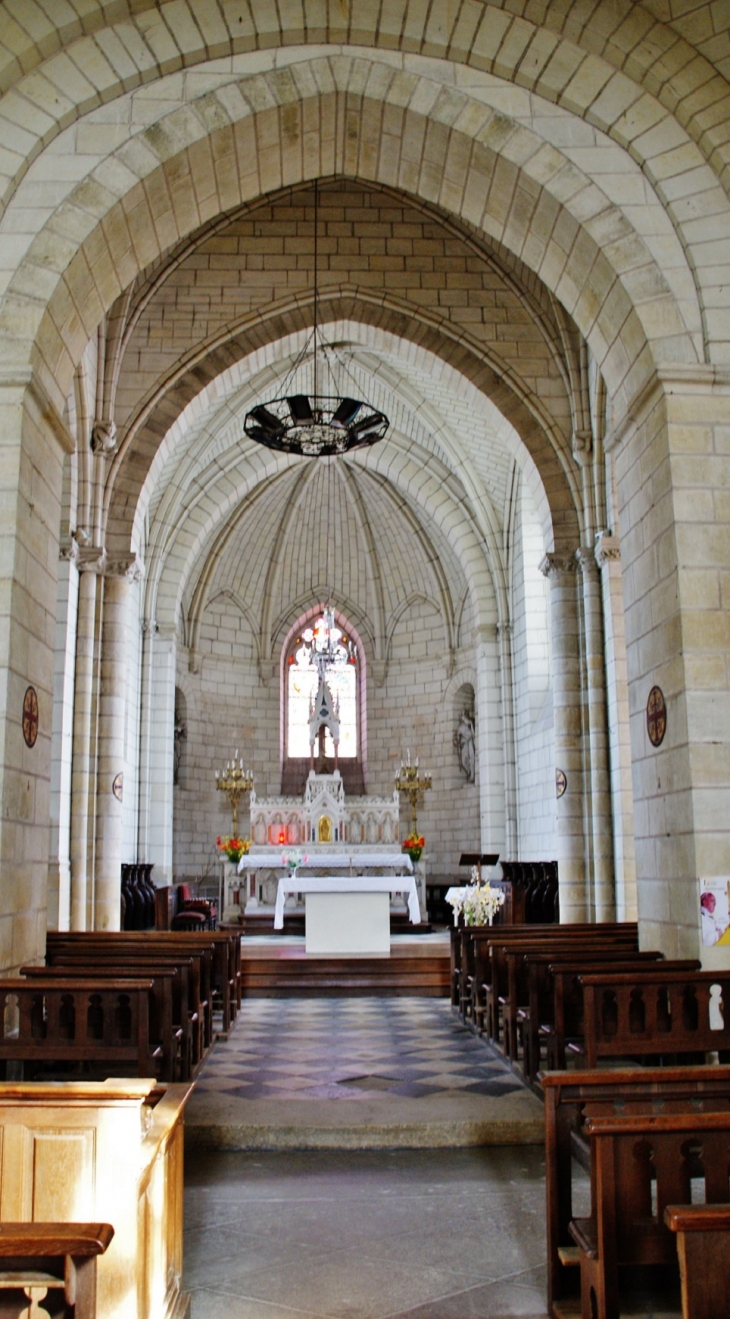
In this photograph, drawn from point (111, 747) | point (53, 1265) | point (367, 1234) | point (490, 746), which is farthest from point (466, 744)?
point (53, 1265)

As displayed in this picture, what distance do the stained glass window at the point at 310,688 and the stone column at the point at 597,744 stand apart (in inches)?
383

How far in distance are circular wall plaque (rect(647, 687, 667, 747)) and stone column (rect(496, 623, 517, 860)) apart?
381 inches

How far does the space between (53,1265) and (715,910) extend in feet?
16.7

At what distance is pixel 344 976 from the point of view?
36.6 feet

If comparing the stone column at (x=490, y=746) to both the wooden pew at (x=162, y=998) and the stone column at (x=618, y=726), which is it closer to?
the stone column at (x=618, y=726)

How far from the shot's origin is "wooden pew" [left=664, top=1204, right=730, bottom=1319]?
8.02ft

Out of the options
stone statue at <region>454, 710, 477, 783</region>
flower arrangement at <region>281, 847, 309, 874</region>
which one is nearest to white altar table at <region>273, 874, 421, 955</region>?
flower arrangement at <region>281, 847, 309, 874</region>

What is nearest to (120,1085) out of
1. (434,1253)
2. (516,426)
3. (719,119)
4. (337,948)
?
(434,1253)

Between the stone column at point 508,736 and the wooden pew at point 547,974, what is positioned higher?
the stone column at point 508,736

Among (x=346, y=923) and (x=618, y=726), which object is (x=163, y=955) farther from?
(x=618, y=726)

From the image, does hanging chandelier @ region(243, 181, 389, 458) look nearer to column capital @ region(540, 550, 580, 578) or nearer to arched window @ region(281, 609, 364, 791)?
column capital @ region(540, 550, 580, 578)

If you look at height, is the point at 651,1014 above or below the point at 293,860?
below

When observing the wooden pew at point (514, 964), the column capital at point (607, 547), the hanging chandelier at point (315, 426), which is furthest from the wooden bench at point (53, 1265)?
the column capital at point (607, 547)

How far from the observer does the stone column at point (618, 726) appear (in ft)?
39.1
